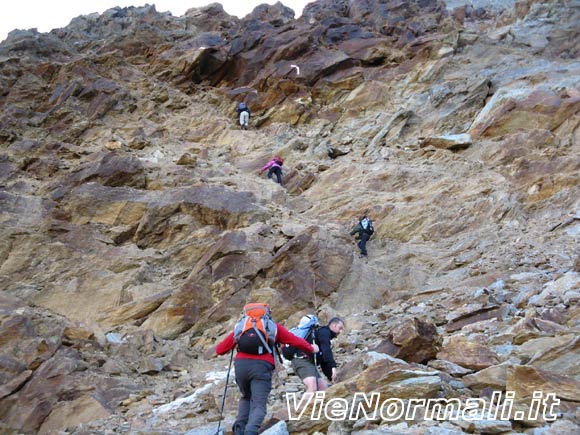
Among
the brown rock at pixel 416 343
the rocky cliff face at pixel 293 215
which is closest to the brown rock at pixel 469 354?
the rocky cliff face at pixel 293 215

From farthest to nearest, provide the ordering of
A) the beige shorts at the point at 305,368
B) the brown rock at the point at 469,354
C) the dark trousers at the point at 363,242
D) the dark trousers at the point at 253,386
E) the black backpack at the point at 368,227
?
1. the black backpack at the point at 368,227
2. the dark trousers at the point at 363,242
3. the brown rock at the point at 469,354
4. the beige shorts at the point at 305,368
5. the dark trousers at the point at 253,386

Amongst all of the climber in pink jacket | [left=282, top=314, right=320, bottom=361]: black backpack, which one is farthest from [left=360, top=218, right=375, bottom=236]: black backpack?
[left=282, top=314, right=320, bottom=361]: black backpack

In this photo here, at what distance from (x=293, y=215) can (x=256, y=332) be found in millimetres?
12382

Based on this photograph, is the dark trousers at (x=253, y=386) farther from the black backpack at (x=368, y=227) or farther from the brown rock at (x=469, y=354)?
the black backpack at (x=368, y=227)

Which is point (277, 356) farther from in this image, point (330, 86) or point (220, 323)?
point (330, 86)

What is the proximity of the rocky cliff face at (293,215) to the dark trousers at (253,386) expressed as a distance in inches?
22.1

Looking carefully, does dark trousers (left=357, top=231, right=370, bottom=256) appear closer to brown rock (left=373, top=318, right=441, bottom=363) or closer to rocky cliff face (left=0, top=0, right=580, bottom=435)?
rocky cliff face (left=0, top=0, right=580, bottom=435)

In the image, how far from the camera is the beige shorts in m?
7.81

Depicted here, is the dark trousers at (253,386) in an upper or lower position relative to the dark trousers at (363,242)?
upper

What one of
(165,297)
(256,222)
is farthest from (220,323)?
(256,222)

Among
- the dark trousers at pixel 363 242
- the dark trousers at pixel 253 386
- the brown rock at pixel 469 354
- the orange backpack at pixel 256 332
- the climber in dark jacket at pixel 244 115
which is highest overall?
the climber in dark jacket at pixel 244 115

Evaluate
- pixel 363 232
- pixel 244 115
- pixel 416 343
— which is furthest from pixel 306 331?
pixel 244 115

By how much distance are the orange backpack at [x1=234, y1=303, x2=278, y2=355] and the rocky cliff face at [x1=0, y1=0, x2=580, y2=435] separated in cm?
98

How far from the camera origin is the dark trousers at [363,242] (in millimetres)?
17172
